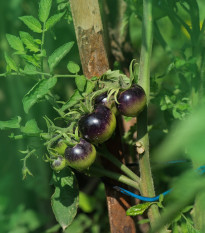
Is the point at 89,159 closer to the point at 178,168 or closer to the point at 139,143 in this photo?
the point at 139,143

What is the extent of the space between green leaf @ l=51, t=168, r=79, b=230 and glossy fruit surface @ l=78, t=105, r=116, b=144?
0.20 m

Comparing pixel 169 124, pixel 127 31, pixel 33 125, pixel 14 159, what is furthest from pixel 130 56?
pixel 33 125

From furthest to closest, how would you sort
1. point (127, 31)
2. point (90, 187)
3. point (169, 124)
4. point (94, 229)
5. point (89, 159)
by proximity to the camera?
point (90, 187), point (94, 229), point (127, 31), point (169, 124), point (89, 159)

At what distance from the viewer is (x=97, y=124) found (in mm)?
1083

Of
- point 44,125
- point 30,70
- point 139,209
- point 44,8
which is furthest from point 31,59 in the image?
point 44,125

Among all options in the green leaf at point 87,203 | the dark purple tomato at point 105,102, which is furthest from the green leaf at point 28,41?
the green leaf at point 87,203

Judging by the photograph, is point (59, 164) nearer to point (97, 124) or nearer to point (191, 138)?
point (97, 124)

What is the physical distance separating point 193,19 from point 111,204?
66cm

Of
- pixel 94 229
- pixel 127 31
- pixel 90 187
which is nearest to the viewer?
pixel 127 31

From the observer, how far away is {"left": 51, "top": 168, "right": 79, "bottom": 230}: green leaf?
126cm

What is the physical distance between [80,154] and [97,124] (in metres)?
0.09

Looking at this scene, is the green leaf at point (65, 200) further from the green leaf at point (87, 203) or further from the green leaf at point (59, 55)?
the green leaf at point (87, 203)

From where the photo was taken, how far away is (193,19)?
53.0 inches

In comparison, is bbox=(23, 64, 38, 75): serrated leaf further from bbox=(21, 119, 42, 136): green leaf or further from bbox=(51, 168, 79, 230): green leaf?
bbox=(51, 168, 79, 230): green leaf
